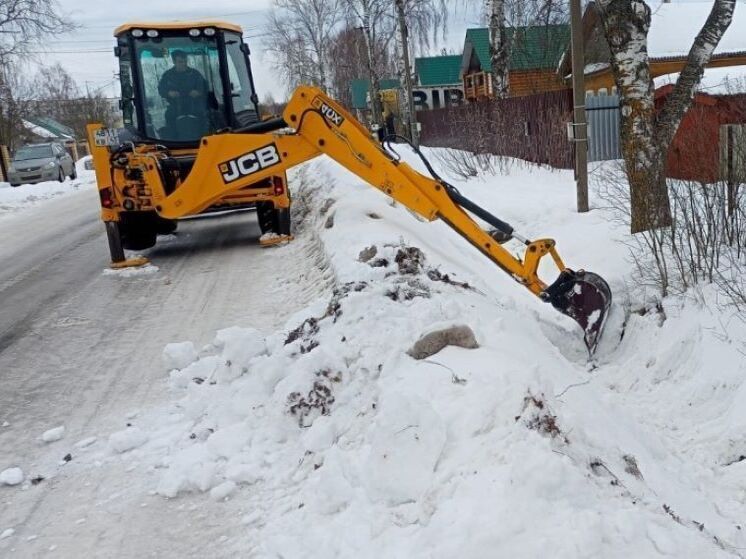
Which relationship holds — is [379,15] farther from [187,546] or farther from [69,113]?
[69,113]

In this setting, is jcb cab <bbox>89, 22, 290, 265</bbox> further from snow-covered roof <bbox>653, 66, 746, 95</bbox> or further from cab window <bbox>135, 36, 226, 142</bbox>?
snow-covered roof <bbox>653, 66, 746, 95</bbox>

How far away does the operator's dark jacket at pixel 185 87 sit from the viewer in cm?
954

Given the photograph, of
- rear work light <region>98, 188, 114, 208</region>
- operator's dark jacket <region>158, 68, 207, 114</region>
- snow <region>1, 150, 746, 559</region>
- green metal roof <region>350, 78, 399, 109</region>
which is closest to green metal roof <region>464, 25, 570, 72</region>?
green metal roof <region>350, 78, 399, 109</region>

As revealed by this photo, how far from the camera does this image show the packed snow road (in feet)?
10.2

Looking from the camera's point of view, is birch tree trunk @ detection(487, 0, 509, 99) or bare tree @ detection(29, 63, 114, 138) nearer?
birch tree trunk @ detection(487, 0, 509, 99)

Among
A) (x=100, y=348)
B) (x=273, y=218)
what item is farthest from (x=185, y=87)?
(x=100, y=348)

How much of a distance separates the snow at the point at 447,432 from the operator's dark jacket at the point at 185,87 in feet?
15.4

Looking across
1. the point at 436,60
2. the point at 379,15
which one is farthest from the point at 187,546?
the point at 436,60

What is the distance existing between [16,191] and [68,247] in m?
12.5

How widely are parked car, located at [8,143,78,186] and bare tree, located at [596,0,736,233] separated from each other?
22466 mm

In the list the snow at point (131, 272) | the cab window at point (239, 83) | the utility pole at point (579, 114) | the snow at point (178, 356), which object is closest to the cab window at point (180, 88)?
the cab window at point (239, 83)

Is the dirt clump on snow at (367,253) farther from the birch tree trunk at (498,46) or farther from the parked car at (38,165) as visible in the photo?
the parked car at (38,165)

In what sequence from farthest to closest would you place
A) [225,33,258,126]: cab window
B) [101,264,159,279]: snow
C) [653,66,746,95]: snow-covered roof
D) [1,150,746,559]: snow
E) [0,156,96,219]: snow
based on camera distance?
1. [0,156,96,219]: snow
2. [653,66,746,95]: snow-covered roof
3. [225,33,258,126]: cab window
4. [101,264,159,279]: snow
5. [1,150,746,559]: snow

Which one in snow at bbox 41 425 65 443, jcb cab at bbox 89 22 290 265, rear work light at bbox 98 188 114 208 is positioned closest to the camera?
snow at bbox 41 425 65 443
